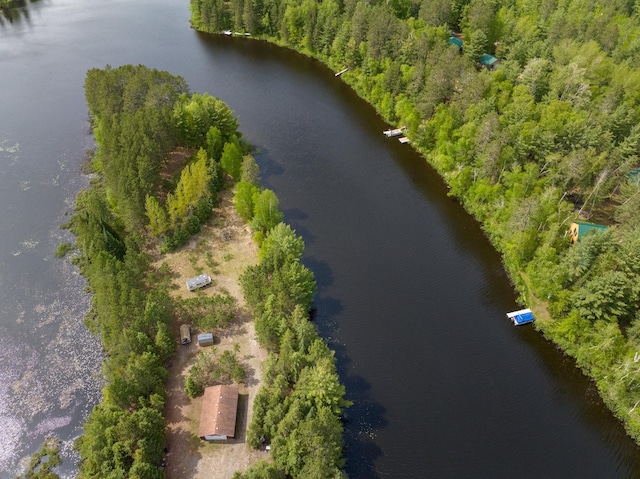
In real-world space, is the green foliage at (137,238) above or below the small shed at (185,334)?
above

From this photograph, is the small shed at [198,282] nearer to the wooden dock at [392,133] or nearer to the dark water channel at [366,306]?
the dark water channel at [366,306]

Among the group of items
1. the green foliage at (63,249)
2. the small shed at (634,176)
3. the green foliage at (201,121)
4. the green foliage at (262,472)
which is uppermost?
the small shed at (634,176)

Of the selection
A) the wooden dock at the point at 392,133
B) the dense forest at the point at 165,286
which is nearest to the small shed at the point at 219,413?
the dense forest at the point at 165,286

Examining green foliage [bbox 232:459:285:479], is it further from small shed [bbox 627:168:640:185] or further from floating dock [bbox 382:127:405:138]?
floating dock [bbox 382:127:405:138]

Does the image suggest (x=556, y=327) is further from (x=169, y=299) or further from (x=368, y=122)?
(x=368, y=122)

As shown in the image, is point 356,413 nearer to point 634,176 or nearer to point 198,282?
point 198,282
